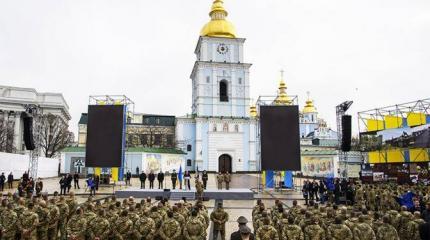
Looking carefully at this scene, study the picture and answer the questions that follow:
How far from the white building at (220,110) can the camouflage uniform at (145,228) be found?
1644 inches

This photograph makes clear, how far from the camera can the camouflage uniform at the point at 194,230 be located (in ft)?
27.1

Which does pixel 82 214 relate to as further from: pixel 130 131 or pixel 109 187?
pixel 130 131

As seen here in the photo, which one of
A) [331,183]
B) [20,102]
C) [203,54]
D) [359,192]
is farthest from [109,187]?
[20,102]

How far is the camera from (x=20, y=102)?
77000mm

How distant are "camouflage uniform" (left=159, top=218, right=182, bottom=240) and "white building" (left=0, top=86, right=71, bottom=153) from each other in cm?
6851

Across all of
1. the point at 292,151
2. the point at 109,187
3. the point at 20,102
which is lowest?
the point at 109,187

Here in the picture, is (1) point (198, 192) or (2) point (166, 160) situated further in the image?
A: (2) point (166, 160)

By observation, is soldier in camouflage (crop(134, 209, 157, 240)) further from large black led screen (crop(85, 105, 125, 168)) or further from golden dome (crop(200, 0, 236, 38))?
golden dome (crop(200, 0, 236, 38))

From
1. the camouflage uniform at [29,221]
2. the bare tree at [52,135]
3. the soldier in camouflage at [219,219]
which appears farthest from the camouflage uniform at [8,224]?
the bare tree at [52,135]

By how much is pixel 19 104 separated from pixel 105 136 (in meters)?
61.5

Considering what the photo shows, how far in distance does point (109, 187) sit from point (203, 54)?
2895 centimetres

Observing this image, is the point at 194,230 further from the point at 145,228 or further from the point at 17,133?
the point at 17,133

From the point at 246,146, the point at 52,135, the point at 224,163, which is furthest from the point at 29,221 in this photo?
the point at 52,135

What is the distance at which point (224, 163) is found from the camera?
51.5 m
